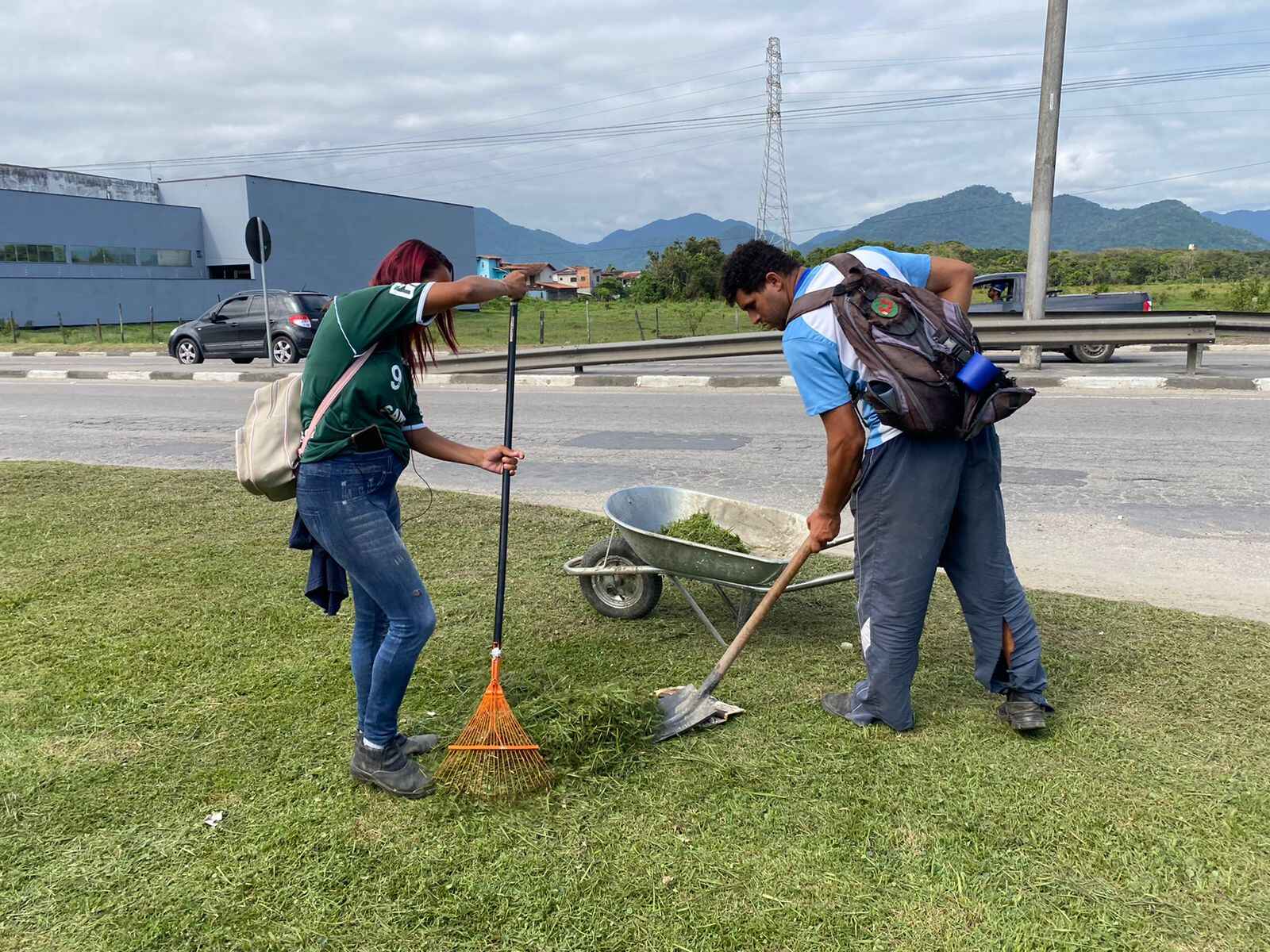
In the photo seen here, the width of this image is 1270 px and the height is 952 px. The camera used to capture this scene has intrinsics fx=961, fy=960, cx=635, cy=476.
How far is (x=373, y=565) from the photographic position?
2928 millimetres

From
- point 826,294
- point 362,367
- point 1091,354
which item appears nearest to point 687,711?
point 826,294

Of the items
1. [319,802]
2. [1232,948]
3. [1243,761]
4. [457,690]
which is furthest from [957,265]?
[319,802]

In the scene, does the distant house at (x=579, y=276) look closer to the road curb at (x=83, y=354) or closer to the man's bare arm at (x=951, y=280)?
the road curb at (x=83, y=354)

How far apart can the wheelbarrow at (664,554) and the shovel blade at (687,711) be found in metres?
0.49

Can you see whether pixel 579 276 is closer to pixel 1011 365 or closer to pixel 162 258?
pixel 162 258

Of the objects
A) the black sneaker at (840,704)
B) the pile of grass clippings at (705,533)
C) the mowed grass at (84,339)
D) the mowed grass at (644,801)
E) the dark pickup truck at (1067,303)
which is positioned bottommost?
the mowed grass at (644,801)

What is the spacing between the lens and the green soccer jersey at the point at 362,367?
8.97ft

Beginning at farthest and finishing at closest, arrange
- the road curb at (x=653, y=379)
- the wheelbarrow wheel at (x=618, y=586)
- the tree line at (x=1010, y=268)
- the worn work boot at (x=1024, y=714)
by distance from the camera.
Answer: the tree line at (x=1010, y=268)
the road curb at (x=653, y=379)
the wheelbarrow wheel at (x=618, y=586)
the worn work boot at (x=1024, y=714)

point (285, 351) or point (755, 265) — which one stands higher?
point (755, 265)

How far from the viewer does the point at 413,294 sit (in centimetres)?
273

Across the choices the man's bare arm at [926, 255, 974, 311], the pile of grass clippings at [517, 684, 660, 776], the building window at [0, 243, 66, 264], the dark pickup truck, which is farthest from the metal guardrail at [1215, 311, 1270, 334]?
the building window at [0, 243, 66, 264]

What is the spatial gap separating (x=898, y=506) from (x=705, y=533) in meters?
1.38

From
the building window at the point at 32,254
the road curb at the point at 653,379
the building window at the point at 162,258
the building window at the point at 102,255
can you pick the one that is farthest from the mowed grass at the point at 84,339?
the road curb at the point at 653,379

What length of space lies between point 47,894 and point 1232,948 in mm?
3086
